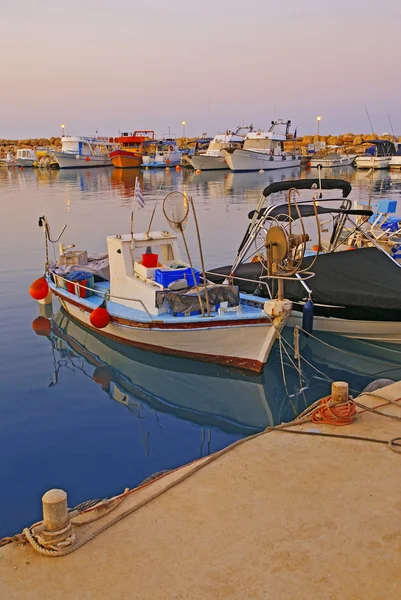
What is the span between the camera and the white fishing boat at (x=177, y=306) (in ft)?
32.9

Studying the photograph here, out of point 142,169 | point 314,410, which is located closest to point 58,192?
point 142,169

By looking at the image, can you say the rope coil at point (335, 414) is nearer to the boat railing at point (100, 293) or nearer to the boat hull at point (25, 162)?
the boat railing at point (100, 293)

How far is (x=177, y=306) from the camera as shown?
10930 millimetres

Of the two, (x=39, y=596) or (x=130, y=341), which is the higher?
(x=39, y=596)

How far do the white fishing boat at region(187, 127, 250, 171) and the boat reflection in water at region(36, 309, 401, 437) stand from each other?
208 ft

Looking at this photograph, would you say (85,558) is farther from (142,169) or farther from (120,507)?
(142,169)

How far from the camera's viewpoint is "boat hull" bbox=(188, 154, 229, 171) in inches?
2923

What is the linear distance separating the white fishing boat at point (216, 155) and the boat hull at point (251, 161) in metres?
3.07

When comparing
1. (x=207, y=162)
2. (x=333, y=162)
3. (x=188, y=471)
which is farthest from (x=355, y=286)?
(x=333, y=162)

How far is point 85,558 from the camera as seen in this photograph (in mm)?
4043

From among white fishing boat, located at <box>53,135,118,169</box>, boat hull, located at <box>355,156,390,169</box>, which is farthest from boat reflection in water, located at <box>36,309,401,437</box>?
white fishing boat, located at <box>53,135,118,169</box>

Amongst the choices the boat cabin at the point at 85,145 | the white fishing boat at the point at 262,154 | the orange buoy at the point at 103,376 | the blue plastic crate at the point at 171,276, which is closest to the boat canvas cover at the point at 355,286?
the blue plastic crate at the point at 171,276

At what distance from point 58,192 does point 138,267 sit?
1539 inches

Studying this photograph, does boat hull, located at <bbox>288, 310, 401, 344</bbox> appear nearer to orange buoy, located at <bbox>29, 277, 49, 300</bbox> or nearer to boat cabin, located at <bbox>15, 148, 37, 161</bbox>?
orange buoy, located at <bbox>29, 277, 49, 300</bbox>
